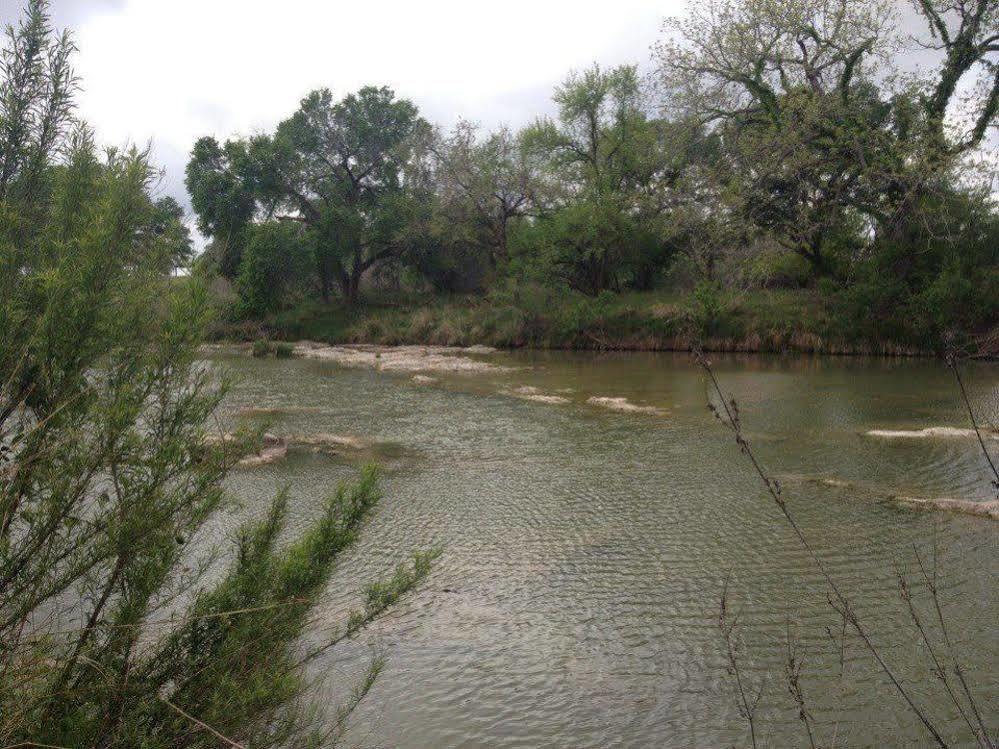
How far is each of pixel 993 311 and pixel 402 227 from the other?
2664 cm

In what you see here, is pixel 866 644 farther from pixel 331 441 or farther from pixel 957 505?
pixel 331 441

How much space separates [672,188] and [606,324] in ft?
23.0

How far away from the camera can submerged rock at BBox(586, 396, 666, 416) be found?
15227 millimetres

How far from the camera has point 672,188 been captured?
26.4 metres

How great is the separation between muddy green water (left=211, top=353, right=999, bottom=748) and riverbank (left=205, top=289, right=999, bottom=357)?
1031cm

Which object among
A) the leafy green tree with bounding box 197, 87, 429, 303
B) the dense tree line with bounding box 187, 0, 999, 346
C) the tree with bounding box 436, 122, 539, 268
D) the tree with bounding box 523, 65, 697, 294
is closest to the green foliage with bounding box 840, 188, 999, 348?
the dense tree line with bounding box 187, 0, 999, 346

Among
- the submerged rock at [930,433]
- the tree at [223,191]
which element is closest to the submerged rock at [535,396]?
the submerged rock at [930,433]

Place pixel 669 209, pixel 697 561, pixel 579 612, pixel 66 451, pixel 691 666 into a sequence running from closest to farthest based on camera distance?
pixel 66 451 → pixel 691 666 → pixel 579 612 → pixel 697 561 → pixel 669 209

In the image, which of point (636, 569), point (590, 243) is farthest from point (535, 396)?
point (590, 243)

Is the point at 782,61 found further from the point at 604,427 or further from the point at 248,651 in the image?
the point at 248,651

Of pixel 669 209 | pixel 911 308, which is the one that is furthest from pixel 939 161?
pixel 669 209

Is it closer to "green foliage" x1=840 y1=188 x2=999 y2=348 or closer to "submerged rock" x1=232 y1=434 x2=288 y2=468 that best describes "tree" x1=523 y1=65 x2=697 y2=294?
"green foliage" x1=840 y1=188 x2=999 y2=348

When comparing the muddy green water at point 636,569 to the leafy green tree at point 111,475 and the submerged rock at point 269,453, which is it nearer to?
the submerged rock at point 269,453

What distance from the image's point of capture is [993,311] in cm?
2386
